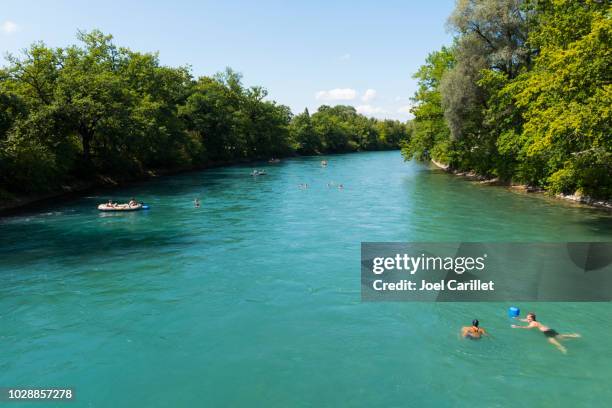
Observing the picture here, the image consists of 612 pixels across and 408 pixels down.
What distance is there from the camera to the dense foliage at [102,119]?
42156 millimetres

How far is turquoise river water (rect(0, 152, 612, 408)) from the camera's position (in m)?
12.2

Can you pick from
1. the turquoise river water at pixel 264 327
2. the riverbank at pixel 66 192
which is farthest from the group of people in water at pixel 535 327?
the riverbank at pixel 66 192

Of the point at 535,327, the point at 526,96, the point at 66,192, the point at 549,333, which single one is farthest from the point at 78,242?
the point at 526,96

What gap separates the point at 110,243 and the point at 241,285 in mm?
12295

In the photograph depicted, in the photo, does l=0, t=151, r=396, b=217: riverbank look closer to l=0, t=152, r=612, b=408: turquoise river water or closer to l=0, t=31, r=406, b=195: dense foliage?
l=0, t=31, r=406, b=195: dense foliage

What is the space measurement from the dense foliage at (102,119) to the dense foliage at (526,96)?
3955 centimetres

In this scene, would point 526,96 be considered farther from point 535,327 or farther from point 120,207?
point 120,207

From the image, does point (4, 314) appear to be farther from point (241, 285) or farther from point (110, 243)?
point (110, 243)

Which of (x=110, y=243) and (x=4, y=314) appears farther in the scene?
(x=110, y=243)

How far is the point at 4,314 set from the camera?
17.3 m

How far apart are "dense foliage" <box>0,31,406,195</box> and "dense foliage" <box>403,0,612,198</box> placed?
39548 mm

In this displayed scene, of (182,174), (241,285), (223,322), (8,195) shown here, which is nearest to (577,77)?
(241,285)

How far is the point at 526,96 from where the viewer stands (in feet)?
106

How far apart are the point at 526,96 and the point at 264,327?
2680cm
